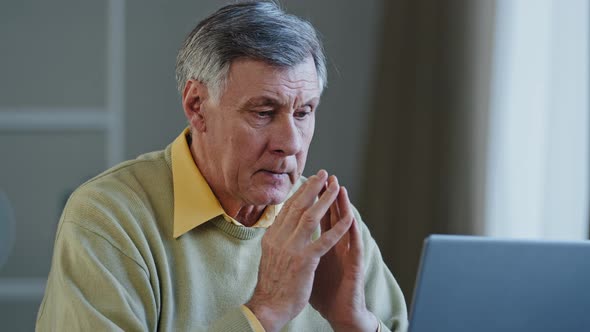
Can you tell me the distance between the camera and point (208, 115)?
171 centimetres

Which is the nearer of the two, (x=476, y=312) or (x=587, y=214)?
(x=476, y=312)

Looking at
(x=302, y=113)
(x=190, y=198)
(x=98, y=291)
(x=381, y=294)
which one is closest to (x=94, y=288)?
(x=98, y=291)

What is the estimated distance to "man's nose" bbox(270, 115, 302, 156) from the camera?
1.64m

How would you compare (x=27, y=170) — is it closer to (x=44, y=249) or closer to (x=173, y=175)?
(x=44, y=249)

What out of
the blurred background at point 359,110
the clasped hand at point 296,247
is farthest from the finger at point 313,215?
the blurred background at point 359,110

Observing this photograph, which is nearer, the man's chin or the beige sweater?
the beige sweater

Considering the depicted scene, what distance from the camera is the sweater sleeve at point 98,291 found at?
147 cm

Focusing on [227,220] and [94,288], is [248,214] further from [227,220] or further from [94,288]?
[94,288]

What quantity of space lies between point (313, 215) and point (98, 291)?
37 cm

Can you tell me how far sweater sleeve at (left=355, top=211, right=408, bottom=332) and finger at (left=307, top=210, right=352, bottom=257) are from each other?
35 centimetres

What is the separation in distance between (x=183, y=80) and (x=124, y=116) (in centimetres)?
203

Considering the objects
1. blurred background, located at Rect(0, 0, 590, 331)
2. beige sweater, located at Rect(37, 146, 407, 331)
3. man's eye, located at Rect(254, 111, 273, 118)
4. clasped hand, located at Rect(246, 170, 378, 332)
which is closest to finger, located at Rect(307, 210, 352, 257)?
clasped hand, located at Rect(246, 170, 378, 332)

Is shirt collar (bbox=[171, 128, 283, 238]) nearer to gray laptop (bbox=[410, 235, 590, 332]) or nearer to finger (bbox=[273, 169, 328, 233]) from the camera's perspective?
finger (bbox=[273, 169, 328, 233])

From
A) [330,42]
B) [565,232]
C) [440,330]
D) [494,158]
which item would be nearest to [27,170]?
[330,42]
